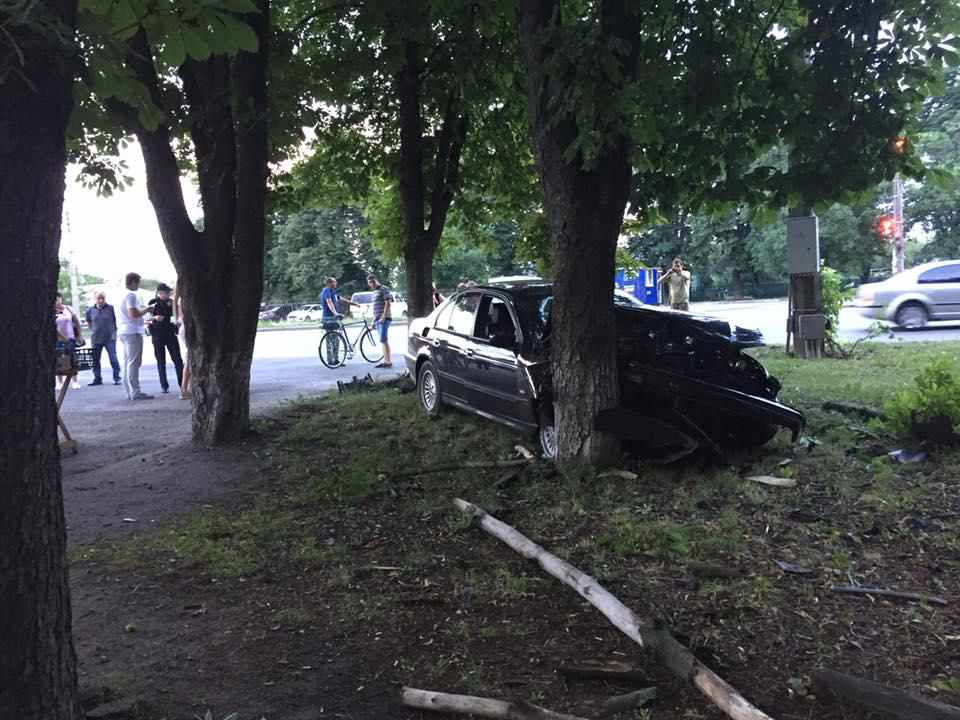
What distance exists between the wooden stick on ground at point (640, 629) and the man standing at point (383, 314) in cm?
1085

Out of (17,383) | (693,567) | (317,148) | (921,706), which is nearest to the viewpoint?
(17,383)

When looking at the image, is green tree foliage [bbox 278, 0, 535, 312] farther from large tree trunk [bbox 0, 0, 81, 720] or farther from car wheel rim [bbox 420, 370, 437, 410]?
large tree trunk [bbox 0, 0, 81, 720]

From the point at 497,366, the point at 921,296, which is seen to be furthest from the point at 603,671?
the point at 921,296

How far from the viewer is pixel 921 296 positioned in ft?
65.7

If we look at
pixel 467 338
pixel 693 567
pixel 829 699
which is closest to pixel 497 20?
pixel 467 338

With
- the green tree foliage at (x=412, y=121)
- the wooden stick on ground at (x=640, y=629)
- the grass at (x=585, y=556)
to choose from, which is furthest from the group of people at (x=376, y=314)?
the wooden stick on ground at (x=640, y=629)

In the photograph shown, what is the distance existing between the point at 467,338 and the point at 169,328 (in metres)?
6.74

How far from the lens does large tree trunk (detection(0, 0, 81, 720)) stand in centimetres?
256

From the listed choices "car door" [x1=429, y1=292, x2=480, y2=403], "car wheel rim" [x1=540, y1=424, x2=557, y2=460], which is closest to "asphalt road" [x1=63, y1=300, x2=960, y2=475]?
"car door" [x1=429, y1=292, x2=480, y2=403]

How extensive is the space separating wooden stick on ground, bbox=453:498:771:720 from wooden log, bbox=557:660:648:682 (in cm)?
16

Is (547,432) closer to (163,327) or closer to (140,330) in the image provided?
(140,330)

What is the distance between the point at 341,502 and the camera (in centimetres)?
681

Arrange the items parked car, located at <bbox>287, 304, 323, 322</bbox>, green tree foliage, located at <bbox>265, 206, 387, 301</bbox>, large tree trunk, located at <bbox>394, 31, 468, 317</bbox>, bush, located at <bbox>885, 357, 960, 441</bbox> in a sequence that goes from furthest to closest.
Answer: green tree foliage, located at <bbox>265, 206, 387, 301</bbox> → parked car, located at <bbox>287, 304, 323, 322</bbox> → large tree trunk, located at <bbox>394, 31, 468, 317</bbox> → bush, located at <bbox>885, 357, 960, 441</bbox>

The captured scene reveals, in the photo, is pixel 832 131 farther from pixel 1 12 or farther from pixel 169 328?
pixel 169 328
